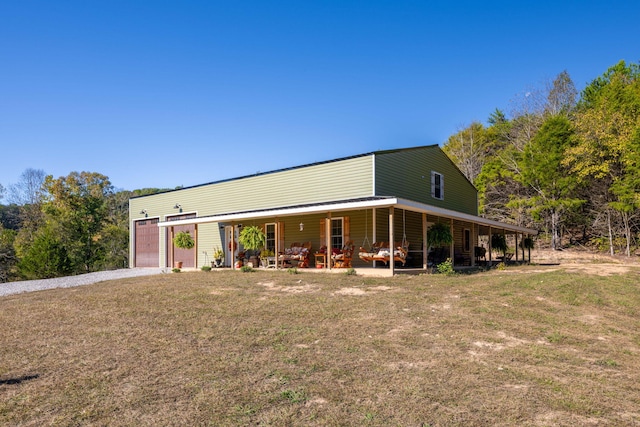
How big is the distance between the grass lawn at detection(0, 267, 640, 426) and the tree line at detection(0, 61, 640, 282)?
1788 centimetres

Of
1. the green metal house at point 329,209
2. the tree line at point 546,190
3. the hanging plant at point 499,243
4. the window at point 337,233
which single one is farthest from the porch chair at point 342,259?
the tree line at point 546,190

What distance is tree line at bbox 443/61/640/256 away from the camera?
943 inches

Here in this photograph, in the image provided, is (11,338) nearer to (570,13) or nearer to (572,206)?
(570,13)

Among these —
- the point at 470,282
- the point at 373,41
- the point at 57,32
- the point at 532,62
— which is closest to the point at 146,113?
the point at 57,32

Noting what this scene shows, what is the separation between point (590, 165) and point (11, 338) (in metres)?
29.2

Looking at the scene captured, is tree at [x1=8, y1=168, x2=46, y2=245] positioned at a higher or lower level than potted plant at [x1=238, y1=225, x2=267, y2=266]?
higher

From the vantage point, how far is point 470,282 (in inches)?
424

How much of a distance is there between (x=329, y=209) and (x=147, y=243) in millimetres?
14963

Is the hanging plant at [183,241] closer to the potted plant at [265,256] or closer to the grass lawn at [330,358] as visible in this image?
the potted plant at [265,256]

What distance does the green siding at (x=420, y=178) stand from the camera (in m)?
15.1

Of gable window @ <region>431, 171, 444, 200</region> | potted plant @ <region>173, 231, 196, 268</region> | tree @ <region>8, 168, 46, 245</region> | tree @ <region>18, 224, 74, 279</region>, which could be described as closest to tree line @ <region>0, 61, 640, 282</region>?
tree @ <region>18, 224, 74, 279</region>

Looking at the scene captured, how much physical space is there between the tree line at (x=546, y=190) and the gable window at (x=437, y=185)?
1150 cm

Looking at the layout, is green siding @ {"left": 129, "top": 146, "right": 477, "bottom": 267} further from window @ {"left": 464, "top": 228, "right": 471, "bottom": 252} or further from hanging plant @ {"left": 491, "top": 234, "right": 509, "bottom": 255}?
hanging plant @ {"left": 491, "top": 234, "right": 509, "bottom": 255}

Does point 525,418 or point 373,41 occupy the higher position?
point 373,41
